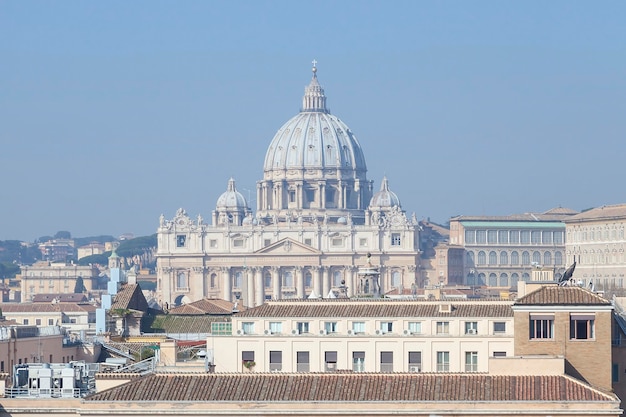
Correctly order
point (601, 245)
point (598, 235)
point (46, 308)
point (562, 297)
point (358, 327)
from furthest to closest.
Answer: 1. point (598, 235)
2. point (601, 245)
3. point (46, 308)
4. point (358, 327)
5. point (562, 297)

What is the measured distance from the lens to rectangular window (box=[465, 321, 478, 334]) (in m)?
54.9

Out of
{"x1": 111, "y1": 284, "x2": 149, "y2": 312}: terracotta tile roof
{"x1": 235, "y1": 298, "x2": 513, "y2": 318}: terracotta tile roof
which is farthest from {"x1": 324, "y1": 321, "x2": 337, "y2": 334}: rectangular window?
{"x1": 111, "y1": 284, "x2": 149, "y2": 312}: terracotta tile roof

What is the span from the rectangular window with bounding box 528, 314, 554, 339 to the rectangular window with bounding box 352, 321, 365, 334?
10.1 metres

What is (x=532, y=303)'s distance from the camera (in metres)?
45.5

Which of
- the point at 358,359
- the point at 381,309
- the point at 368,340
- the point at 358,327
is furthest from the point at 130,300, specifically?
the point at 358,359

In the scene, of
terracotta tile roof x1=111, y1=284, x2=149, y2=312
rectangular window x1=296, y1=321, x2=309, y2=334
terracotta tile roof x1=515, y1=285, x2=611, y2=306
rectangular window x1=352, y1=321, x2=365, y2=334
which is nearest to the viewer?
terracotta tile roof x1=515, y1=285, x2=611, y2=306

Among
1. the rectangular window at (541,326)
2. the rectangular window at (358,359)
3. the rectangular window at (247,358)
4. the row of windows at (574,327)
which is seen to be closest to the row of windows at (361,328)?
the rectangular window at (358,359)

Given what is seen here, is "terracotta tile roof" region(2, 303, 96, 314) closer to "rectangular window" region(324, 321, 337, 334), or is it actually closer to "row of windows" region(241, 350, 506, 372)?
"rectangular window" region(324, 321, 337, 334)

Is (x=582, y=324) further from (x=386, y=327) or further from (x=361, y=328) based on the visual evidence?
(x=361, y=328)

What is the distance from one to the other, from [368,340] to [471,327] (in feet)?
7.67

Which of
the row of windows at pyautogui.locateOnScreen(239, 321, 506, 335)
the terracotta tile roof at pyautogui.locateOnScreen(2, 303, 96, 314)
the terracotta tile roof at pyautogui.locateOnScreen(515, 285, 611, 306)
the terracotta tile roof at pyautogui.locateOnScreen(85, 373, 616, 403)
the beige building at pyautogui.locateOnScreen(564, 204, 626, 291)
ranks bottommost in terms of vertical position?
the terracotta tile roof at pyautogui.locateOnScreen(85, 373, 616, 403)

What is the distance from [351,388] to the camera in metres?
42.3

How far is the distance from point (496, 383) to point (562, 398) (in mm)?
1551

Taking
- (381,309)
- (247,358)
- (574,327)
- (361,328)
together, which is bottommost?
(247,358)
